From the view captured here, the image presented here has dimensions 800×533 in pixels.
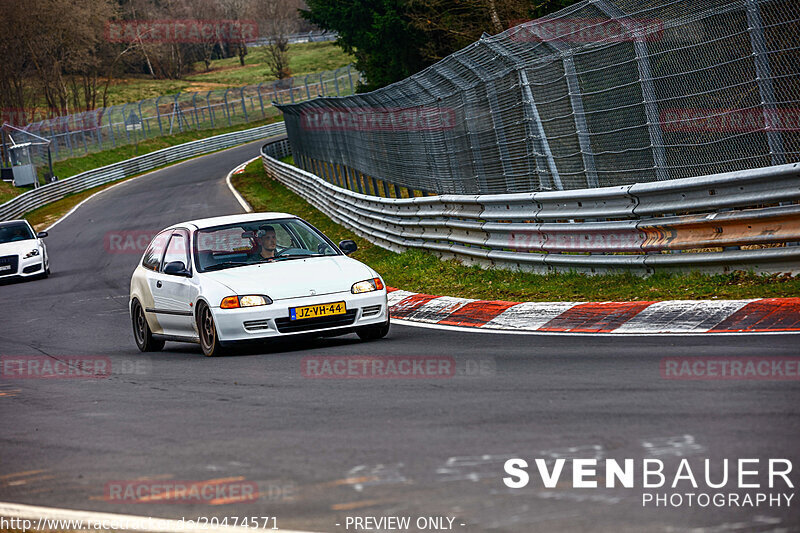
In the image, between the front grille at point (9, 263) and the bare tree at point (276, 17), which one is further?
the bare tree at point (276, 17)

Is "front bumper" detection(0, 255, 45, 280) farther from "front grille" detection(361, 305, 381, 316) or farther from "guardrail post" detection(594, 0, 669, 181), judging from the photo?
"guardrail post" detection(594, 0, 669, 181)

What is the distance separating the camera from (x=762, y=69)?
9.46 m

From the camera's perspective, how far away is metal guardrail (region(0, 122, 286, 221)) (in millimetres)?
43844

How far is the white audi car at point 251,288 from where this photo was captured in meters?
9.82

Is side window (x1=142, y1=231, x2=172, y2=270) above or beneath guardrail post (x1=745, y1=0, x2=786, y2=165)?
beneath

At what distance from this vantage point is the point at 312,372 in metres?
8.34

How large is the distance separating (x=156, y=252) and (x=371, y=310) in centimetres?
299

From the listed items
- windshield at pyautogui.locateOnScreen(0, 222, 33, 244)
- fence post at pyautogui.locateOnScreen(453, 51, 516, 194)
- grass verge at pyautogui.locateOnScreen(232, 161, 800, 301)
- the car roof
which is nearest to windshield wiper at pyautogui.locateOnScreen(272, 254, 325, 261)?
the car roof

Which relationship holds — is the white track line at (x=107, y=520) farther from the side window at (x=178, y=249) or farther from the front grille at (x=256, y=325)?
the side window at (x=178, y=249)

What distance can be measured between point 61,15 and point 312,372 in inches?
2538

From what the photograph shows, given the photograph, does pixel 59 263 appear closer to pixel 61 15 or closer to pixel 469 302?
pixel 469 302

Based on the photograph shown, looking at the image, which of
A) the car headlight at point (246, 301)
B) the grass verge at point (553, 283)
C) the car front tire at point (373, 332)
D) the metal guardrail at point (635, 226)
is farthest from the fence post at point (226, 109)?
the car headlight at point (246, 301)

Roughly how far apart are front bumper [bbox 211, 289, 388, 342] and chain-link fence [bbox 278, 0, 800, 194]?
3.64 meters

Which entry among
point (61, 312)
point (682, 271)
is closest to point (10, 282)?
point (61, 312)
